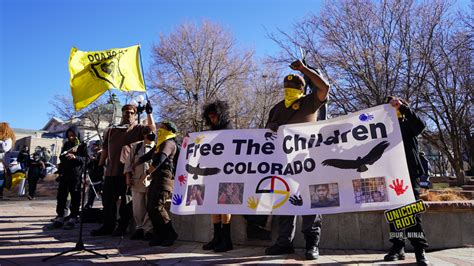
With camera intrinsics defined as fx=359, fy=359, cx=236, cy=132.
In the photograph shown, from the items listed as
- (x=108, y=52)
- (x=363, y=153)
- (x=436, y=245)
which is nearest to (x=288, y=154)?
(x=363, y=153)

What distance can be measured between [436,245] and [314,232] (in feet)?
5.41

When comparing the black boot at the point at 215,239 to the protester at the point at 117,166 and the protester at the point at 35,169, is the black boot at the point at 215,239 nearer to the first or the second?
the protester at the point at 117,166

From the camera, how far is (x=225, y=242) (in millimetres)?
4656

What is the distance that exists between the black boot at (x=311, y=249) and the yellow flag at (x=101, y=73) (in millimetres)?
3429

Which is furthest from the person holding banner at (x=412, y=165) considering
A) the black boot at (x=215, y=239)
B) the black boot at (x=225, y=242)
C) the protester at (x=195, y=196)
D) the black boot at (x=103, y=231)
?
the black boot at (x=103, y=231)

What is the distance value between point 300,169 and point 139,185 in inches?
103

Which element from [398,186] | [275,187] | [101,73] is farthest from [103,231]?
[398,186]

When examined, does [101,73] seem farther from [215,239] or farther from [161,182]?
[215,239]

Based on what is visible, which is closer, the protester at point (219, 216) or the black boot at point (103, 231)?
the protester at point (219, 216)

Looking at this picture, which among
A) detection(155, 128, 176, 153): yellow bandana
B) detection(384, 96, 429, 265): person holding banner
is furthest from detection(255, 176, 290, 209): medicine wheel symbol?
detection(155, 128, 176, 153): yellow bandana

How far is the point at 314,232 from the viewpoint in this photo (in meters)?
4.24

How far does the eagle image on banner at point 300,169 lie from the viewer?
12.5ft

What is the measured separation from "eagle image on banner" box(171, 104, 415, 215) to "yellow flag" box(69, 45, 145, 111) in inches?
63.0

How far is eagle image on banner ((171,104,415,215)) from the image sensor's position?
149 inches
